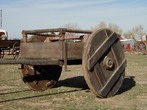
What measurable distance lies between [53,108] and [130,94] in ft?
7.31

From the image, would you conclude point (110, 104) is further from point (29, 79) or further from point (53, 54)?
point (29, 79)

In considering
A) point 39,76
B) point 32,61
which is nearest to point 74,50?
point 32,61

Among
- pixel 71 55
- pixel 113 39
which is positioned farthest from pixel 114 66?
pixel 71 55

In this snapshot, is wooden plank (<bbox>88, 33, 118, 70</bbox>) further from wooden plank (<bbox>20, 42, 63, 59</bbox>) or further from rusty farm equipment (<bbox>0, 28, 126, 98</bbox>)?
wooden plank (<bbox>20, 42, 63, 59</bbox>)

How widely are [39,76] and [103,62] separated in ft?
6.41

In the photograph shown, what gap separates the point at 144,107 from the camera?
682 centimetres

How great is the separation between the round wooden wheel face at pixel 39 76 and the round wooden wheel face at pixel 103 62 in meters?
1.79

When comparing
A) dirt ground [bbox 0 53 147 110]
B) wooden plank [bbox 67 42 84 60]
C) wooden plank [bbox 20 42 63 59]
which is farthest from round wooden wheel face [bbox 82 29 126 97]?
wooden plank [bbox 20 42 63 59]

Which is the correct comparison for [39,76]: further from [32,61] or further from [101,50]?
[101,50]

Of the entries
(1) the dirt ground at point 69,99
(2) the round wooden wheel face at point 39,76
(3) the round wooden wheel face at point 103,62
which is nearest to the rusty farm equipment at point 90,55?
(3) the round wooden wheel face at point 103,62

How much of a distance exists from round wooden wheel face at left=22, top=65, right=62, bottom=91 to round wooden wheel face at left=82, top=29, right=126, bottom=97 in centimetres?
179

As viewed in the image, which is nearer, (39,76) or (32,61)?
(32,61)

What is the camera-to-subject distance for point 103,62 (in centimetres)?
759

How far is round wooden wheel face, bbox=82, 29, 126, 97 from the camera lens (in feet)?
23.5
